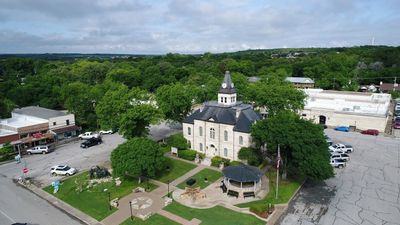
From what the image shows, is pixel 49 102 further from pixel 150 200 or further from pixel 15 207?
pixel 150 200

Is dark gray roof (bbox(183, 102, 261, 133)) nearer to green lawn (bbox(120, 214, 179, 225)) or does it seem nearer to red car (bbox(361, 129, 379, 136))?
green lawn (bbox(120, 214, 179, 225))

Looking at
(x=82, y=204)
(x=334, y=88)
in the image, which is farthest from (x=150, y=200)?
(x=334, y=88)

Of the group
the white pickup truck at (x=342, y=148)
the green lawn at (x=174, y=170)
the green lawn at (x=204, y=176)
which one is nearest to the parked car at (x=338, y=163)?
the white pickup truck at (x=342, y=148)

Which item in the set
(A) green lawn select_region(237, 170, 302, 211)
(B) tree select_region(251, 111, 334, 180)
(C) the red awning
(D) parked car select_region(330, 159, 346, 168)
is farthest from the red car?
(C) the red awning

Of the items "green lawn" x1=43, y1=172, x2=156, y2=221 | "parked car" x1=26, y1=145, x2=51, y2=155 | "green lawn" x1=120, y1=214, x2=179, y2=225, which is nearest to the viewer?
"green lawn" x1=120, y1=214, x2=179, y2=225

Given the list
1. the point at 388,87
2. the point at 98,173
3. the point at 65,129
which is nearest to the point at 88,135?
the point at 65,129

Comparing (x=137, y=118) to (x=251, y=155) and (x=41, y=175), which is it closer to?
(x=41, y=175)

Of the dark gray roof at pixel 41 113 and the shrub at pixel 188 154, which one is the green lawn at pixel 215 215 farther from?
the dark gray roof at pixel 41 113

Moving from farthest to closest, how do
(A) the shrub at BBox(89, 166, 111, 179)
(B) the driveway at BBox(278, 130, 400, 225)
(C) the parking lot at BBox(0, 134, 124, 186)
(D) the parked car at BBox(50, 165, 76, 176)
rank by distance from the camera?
(C) the parking lot at BBox(0, 134, 124, 186)
(D) the parked car at BBox(50, 165, 76, 176)
(A) the shrub at BBox(89, 166, 111, 179)
(B) the driveway at BBox(278, 130, 400, 225)
